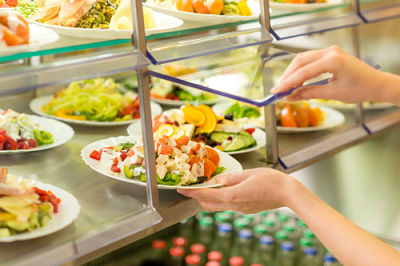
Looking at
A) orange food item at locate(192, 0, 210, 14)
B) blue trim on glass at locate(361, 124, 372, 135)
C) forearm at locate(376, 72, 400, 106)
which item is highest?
orange food item at locate(192, 0, 210, 14)

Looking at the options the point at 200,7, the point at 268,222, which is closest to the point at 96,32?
the point at 200,7

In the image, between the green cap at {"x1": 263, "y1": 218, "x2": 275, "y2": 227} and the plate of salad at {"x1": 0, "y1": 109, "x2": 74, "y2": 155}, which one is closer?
the plate of salad at {"x1": 0, "y1": 109, "x2": 74, "y2": 155}

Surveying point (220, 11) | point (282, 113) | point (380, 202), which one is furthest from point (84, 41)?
point (380, 202)

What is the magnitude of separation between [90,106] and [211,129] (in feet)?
1.55

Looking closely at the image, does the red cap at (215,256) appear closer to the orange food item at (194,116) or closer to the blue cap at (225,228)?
the blue cap at (225,228)

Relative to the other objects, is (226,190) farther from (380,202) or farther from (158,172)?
(380,202)

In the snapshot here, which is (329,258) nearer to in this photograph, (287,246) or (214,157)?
(287,246)

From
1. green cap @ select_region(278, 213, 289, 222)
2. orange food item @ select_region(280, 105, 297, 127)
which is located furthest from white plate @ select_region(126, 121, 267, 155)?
green cap @ select_region(278, 213, 289, 222)

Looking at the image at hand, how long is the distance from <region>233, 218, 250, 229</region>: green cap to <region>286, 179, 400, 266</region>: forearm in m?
1.26

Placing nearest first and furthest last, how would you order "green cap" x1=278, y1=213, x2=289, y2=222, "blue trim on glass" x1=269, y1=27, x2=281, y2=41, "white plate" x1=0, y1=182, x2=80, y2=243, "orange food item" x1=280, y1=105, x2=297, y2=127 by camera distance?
"white plate" x1=0, y1=182, x2=80, y2=243, "blue trim on glass" x1=269, y1=27, x2=281, y2=41, "orange food item" x1=280, y1=105, x2=297, y2=127, "green cap" x1=278, y1=213, x2=289, y2=222

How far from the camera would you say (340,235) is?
1091 millimetres

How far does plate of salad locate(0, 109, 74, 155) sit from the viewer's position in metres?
1.41

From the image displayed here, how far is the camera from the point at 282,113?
1957 millimetres

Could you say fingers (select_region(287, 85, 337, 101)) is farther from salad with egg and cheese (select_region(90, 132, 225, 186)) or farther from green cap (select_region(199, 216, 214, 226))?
green cap (select_region(199, 216, 214, 226))
